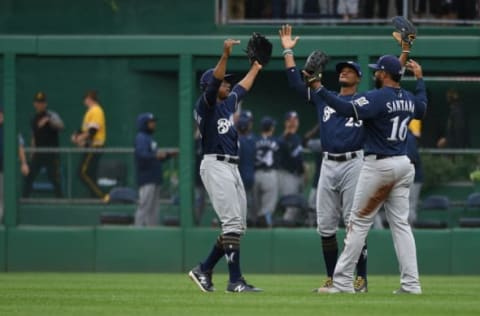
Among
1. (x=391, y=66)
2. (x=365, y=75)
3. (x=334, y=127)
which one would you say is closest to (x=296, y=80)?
(x=334, y=127)

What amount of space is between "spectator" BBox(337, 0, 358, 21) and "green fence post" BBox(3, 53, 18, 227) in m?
6.55

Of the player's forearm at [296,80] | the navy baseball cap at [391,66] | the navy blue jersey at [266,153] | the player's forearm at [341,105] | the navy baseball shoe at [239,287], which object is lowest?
the navy baseball shoe at [239,287]

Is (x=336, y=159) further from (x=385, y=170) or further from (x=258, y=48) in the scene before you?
(x=258, y=48)

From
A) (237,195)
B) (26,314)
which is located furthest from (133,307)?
(237,195)

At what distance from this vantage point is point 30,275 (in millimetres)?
16109

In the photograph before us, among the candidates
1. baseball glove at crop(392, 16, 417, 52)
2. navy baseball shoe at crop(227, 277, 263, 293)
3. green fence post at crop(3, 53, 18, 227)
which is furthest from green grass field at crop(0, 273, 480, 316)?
green fence post at crop(3, 53, 18, 227)

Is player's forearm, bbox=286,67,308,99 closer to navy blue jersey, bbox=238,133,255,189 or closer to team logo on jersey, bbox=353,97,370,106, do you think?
team logo on jersey, bbox=353,97,370,106

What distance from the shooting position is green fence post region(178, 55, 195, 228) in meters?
17.3

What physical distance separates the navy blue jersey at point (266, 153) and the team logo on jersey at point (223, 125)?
5.61 meters

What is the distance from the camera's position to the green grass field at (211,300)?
970cm

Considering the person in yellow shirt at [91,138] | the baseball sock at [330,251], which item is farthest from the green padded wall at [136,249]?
the baseball sock at [330,251]

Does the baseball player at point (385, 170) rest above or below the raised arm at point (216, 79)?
below

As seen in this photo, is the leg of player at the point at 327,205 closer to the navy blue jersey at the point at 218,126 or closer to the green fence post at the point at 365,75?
the navy blue jersey at the point at 218,126

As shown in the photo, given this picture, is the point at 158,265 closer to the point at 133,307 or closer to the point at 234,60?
the point at 234,60
